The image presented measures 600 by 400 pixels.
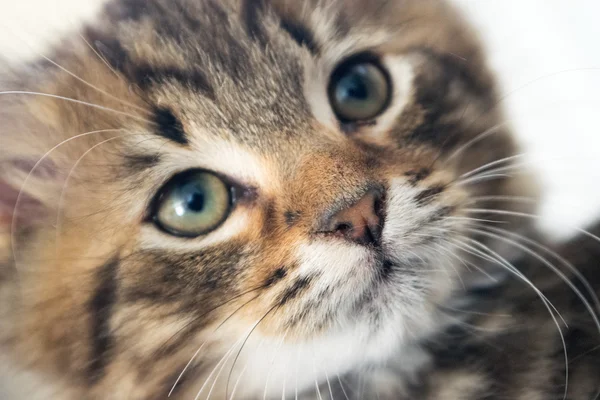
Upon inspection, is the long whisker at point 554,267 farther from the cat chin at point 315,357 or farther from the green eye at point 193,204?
the green eye at point 193,204

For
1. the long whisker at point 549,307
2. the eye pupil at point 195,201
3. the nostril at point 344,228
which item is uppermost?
the eye pupil at point 195,201

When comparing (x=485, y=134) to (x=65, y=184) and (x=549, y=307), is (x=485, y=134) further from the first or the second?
(x=65, y=184)

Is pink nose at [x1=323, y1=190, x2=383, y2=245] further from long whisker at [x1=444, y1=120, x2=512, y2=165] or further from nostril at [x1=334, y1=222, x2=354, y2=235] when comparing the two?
long whisker at [x1=444, y1=120, x2=512, y2=165]

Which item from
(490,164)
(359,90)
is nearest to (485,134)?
(490,164)

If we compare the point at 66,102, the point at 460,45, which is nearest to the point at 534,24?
the point at 460,45

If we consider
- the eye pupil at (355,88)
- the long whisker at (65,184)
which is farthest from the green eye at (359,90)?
the long whisker at (65,184)

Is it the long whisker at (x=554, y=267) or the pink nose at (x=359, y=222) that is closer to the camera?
the pink nose at (x=359, y=222)

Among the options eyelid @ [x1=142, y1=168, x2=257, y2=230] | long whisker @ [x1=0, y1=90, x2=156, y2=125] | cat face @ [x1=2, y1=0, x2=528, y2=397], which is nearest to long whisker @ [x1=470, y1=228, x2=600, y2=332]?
cat face @ [x1=2, y1=0, x2=528, y2=397]
